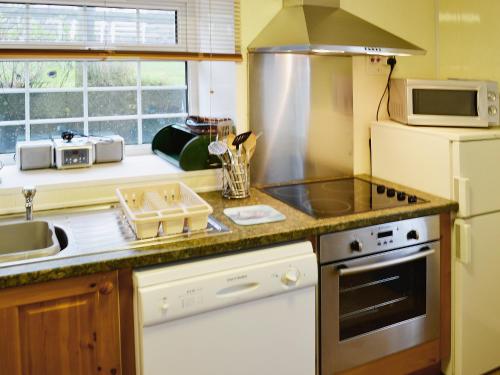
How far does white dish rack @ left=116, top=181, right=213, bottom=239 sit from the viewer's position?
5.45 ft

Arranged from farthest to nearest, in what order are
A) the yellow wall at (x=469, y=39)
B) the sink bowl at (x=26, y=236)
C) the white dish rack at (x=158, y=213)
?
the yellow wall at (x=469, y=39), the sink bowl at (x=26, y=236), the white dish rack at (x=158, y=213)

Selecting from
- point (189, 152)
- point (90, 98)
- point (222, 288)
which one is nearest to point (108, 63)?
point (90, 98)

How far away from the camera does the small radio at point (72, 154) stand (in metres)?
2.23

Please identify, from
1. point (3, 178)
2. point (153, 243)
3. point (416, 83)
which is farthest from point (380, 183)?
point (3, 178)

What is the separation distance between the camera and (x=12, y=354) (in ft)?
4.74

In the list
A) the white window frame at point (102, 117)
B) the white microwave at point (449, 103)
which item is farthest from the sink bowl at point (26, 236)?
the white microwave at point (449, 103)

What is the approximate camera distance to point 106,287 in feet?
5.07

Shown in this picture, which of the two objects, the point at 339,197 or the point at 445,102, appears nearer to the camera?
the point at 339,197

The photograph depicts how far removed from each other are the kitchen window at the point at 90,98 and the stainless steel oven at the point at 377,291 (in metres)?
1.26

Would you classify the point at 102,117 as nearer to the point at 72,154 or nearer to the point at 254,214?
the point at 72,154

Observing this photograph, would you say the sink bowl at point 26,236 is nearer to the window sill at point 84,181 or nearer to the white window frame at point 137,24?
the window sill at point 84,181

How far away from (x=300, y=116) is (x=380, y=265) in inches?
34.9

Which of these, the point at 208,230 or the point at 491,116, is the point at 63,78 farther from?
the point at 491,116

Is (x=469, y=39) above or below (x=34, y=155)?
above
